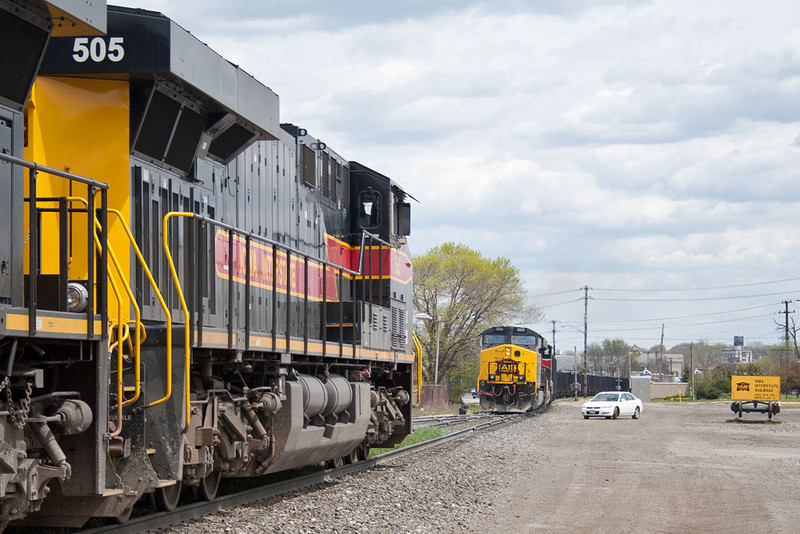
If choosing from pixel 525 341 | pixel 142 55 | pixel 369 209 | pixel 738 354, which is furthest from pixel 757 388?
pixel 738 354

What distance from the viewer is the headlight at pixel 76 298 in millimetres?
5898

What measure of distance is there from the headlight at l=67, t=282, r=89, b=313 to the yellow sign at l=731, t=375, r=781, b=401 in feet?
101

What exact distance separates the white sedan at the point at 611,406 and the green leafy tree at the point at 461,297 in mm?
21805

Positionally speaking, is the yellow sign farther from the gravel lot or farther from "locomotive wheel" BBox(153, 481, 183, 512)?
"locomotive wheel" BBox(153, 481, 183, 512)

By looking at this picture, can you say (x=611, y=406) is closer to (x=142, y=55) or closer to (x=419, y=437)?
(x=419, y=437)

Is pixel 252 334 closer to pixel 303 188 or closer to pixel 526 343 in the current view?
pixel 303 188

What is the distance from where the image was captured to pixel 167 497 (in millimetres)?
8289

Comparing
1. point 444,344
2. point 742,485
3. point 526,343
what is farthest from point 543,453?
point 444,344

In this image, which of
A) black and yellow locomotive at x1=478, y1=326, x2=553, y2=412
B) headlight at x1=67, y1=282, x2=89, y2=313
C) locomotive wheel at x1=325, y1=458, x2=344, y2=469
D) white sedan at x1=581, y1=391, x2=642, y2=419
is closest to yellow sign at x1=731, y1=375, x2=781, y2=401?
white sedan at x1=581, y1=391, x2=642, y2=419

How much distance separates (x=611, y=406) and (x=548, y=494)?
2438cm

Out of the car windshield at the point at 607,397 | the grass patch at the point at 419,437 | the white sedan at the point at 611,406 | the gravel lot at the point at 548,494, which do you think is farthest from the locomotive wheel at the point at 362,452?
the car windshield at the point at 607,397

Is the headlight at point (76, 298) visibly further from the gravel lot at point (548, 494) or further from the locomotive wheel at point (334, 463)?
the locomotive wheel at point (334, 463)

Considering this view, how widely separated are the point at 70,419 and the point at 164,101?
10.1 feet

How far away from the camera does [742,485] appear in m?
12.7
